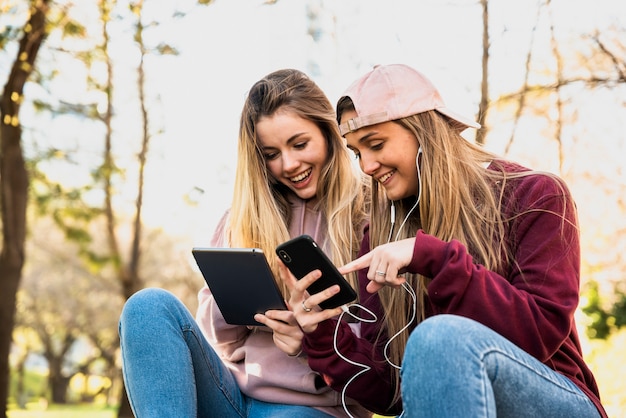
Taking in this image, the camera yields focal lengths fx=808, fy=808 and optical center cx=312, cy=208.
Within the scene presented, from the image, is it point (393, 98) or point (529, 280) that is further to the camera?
point (393, 98)

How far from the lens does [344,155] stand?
322 cm

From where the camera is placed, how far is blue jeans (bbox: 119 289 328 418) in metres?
2.53

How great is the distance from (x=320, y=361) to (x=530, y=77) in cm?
354

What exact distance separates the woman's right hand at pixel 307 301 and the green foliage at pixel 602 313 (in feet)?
34.1

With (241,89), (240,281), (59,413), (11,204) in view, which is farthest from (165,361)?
(59,413)

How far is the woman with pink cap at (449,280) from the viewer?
6.35ft

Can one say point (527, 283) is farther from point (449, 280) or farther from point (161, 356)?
point (161, 356)

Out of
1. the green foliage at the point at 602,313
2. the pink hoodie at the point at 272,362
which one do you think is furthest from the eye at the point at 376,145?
the green foliage at the point at 602,313

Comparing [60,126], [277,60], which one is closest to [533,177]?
[277,60]

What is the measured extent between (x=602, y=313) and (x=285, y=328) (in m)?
11.2

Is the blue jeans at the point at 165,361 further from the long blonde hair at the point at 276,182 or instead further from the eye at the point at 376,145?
the eye at the point at 376,145

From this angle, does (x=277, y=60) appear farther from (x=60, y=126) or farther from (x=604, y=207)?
(x=60, y=126)

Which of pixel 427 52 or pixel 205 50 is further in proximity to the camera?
pixel 205 50

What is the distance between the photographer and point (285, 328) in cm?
274
